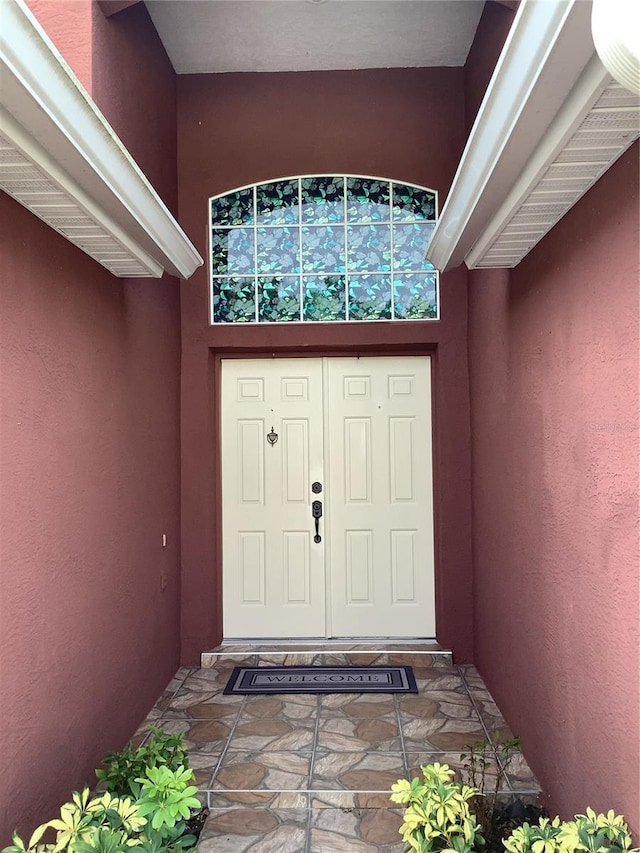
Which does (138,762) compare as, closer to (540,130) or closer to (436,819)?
(436,819)

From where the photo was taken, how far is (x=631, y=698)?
178cm

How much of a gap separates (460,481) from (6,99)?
3450 mm

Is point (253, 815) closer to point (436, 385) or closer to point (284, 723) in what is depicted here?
point (284, 723)

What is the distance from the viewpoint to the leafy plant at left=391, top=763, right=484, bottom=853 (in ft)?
5.88

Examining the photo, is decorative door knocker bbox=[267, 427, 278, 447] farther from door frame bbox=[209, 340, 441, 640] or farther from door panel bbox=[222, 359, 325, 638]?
door frame bbox=[209, 340, 441, 640]

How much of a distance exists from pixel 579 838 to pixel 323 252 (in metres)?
3.65

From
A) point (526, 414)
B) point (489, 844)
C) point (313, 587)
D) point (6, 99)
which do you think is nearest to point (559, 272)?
point (526, 414)

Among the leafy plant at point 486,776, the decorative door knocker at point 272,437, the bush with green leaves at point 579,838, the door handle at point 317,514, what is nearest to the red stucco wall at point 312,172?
the decorative door knocker at point 272,437

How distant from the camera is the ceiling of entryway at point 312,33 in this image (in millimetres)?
3629

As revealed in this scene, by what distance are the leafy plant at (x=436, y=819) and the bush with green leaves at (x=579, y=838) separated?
6.2 inches

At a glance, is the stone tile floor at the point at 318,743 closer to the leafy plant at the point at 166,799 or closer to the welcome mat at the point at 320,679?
the welcome mat at the point at 320,679

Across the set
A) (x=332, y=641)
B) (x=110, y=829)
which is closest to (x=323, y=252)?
(x=332, y=641)

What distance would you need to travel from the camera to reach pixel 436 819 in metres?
1.83

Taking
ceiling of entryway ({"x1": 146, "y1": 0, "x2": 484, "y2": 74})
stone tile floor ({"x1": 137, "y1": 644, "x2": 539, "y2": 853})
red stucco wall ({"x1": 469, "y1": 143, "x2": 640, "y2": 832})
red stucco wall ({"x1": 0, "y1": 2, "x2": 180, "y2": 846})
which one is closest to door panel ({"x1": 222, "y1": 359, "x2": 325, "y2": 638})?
stone tile floor ({"x1": 137, "y1": 644, "x2": 539, "y2": 853})
